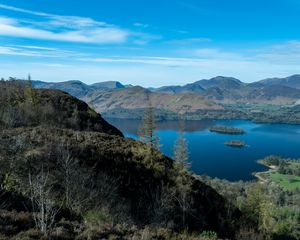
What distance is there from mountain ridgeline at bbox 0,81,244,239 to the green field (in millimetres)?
88544

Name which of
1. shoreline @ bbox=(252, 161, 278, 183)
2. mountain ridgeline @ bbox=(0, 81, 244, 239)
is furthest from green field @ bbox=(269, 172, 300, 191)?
mountain ridgeline @ bbox=(0, 81, 244, 239)

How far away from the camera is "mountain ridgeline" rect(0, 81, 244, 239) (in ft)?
33.2

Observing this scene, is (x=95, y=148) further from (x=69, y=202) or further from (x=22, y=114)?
(x=22, y=114)

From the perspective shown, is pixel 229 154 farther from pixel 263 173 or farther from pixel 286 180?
pixel 286 180

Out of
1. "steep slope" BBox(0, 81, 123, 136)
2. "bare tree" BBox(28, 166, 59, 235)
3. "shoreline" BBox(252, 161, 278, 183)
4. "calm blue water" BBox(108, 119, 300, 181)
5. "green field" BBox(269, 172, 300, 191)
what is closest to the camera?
"bare tree" BBox(28, 166, 59, 235)

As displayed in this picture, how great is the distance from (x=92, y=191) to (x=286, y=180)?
12314 cm

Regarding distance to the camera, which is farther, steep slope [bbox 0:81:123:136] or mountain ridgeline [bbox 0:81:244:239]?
steep slope [bbox 0:81:123:136]

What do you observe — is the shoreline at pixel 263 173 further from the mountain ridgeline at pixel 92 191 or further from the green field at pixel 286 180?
the mountain ridgeline at pixel 92 191

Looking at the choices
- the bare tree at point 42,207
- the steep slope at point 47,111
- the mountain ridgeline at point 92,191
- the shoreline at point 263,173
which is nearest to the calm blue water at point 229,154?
the shoreline at point 263,173

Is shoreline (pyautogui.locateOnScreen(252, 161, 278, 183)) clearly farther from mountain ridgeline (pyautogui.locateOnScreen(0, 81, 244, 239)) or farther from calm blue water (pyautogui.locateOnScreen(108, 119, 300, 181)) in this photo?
→ mountain ridgeline (pyautogui.locateOnScreen(0, 81, 244, 239))

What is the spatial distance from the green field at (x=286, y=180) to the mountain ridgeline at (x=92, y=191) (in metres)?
88.5

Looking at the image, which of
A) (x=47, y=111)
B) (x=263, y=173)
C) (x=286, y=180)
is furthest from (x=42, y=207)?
(x=286, y=180)

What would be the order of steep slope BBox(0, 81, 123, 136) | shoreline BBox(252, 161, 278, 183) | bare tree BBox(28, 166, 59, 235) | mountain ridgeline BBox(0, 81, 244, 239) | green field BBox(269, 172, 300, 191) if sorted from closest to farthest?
1. bare tree BBox(28, 166, 59, 235)
2. mountain ridgeline BBox(0, 81, 244, 239)
3. steep slope BBox(0, 81, 123, 136)
4. green field BBox(269, 172, 300, 191)
5. shoreline BBox(252, 161, 278, 183)

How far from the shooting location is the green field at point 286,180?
116 m
